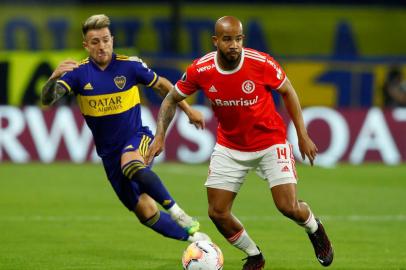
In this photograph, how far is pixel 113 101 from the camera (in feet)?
33.9

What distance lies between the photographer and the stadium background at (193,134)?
1169 cm

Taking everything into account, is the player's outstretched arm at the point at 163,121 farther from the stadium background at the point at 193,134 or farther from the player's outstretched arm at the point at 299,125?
the stadium background at the point at 193,134

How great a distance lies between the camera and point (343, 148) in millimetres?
21859

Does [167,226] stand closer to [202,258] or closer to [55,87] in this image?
[202,258]

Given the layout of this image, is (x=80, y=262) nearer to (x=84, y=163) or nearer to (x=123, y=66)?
(x=123, y=66)

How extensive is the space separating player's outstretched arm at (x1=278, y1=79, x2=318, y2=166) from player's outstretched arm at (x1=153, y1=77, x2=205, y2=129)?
1.02 meters

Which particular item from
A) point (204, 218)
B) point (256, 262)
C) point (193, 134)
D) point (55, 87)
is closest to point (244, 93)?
point (256, 262)

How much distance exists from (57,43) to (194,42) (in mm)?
3912

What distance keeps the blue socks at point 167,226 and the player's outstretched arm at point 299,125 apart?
5.57ft

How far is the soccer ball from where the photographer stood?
9.18 m

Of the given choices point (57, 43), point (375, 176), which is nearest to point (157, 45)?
point (57, 43)

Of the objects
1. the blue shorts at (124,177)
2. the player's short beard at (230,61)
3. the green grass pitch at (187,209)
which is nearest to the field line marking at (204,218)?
the green grass pitch at (187,209)

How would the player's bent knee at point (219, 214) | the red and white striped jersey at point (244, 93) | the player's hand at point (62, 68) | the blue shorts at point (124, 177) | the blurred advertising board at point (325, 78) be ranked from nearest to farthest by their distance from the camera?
the red and white striped jersey at point (244, 93) < the player's bent knee at point (219, 214) < the player's hand at point (62, 68) < the blue shorts at point (124, 177) < the blurred advertising board at point (325, 78)

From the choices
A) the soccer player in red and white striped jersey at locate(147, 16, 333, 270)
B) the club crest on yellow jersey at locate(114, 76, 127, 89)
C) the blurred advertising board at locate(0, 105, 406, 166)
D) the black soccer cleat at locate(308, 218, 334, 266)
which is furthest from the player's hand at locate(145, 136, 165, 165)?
the blurred advertising board at locate(0, 105, 406, 166)
